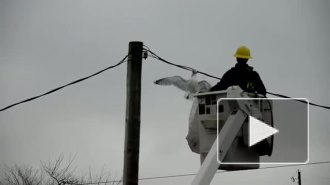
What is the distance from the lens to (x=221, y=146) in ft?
18.7

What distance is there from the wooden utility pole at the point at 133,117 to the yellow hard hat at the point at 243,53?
4.19ft

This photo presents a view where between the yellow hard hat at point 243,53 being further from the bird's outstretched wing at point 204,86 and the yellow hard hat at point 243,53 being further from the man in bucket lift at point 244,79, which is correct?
the bird's outstretched wing at point 204,86

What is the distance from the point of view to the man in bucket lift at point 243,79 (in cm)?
629

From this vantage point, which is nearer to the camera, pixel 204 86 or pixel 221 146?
pixel 221 146

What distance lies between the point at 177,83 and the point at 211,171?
1.65 m

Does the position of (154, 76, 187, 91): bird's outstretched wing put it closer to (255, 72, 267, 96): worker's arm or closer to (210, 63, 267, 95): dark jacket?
(210, 63, 267, 95): dark jacket

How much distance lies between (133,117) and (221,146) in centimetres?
165

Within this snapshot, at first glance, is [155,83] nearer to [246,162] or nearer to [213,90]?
[213,90]

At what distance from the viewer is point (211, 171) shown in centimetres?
555

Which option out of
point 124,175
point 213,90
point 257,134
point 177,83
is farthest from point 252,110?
point 124,175
